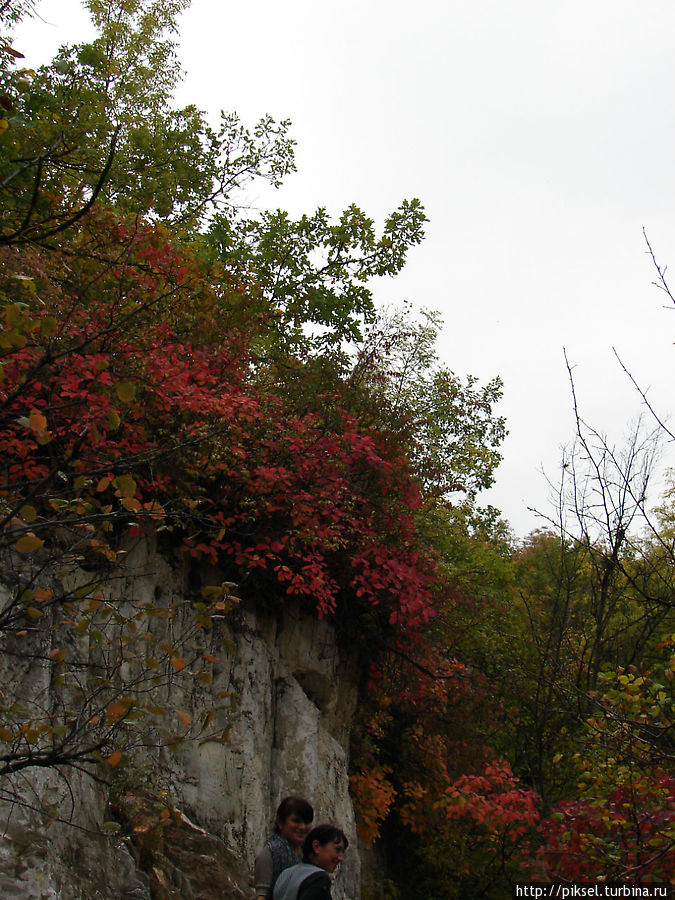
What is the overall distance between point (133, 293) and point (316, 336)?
16.6ft

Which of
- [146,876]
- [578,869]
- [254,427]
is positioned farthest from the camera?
[254,427]

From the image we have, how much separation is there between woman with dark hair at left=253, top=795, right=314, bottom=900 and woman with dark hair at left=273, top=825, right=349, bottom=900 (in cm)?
27

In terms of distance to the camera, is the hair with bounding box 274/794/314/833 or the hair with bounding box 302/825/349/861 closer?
the hair with bounding box 302/825/349/861

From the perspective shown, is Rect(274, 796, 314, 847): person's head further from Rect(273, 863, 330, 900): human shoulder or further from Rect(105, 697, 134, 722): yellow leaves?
Rect(105, 697, 134, 722): yellow leaves

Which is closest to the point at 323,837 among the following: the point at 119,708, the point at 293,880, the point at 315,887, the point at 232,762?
the point at 293,880

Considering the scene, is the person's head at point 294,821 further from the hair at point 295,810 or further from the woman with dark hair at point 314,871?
the woman with dark hair at point 314,871

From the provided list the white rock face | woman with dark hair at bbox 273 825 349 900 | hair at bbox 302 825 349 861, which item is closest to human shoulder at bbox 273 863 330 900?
woman with dark hair at bbox 273 825 349 900

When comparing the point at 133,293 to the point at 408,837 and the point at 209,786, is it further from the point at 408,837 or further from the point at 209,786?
the point at 408,837

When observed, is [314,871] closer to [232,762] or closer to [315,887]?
[315,887]

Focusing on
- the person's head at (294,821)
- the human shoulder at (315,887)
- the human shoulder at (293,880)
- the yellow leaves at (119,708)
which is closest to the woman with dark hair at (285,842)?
the person's head at (294,821)

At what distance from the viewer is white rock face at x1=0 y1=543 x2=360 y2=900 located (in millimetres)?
5133

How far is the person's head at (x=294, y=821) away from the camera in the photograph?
16.0 feet

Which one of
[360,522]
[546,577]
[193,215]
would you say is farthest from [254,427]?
[546,577]

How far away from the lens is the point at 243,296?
987 centimetres
